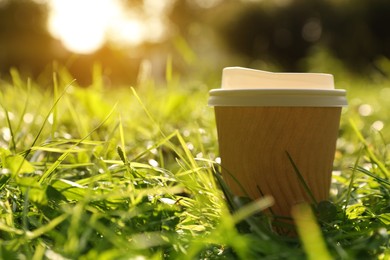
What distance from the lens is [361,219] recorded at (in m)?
1.27

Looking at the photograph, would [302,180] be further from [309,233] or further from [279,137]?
[309,233]

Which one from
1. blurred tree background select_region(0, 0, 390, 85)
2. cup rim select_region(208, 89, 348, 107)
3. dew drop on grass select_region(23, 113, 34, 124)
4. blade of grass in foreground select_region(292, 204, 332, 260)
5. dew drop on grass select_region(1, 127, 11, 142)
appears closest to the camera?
blade of grass in foreground select_region(292, 204, 332, 260)

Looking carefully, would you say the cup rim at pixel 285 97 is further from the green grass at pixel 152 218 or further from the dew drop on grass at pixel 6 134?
the dew drop on grass at pixel 6 134

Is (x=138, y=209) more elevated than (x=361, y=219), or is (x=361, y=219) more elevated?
(x=138, y=209)

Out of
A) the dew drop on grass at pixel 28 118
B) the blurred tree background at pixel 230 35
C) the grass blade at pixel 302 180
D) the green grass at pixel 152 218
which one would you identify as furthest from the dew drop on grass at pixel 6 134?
the blurred tree background at pixel 230 35

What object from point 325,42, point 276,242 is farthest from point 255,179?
point 325,42

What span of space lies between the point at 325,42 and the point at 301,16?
4.54 ft

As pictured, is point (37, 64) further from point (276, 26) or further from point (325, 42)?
point (325, 42)

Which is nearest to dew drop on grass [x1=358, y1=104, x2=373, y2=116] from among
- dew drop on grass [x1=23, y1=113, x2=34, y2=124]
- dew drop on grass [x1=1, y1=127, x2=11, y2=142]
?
dew drop on grass [x1=23, y1=113, x2=34, y2=124]

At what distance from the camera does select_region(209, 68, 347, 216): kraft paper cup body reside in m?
1.20

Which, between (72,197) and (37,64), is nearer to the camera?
(72,197)

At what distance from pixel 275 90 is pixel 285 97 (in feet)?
0.09

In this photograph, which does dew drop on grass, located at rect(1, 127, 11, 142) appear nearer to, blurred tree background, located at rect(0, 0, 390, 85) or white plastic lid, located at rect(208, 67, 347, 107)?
white plastic lid, located at rect(208, 67, 347, 107)

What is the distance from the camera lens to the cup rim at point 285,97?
3.87 ft
